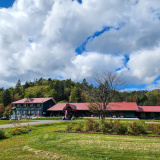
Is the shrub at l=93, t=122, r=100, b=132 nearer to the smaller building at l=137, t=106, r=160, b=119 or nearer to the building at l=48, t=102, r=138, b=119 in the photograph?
the building at l=48, t=102, r=138, b=119

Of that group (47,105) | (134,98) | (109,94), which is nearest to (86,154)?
(109,94)

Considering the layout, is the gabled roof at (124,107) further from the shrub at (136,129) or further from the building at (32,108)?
the shrub at (136,129)

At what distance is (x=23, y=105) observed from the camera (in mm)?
49969

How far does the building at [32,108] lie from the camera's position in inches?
1859

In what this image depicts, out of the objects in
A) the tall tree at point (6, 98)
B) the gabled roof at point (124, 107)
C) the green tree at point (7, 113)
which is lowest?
the green tree at point (7, 113)

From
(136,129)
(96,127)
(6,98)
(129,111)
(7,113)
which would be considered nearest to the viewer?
(136,129)

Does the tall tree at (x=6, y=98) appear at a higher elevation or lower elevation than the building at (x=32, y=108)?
higher

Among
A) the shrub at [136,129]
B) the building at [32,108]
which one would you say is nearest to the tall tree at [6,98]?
the building at [32,108]

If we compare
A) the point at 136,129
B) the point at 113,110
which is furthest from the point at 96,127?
the point at 113,110

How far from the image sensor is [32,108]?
48625mm

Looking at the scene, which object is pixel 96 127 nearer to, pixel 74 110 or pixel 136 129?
pixel 136 129

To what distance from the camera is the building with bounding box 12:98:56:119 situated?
47219 mm

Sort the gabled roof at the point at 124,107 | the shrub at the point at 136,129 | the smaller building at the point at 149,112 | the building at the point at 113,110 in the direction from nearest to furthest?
the shrub at the point at 136,129, the smaller building at the point at 149,112, the gabled roof at the point at 124,107, the building at the point at 113,110

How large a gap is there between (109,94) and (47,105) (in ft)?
118
